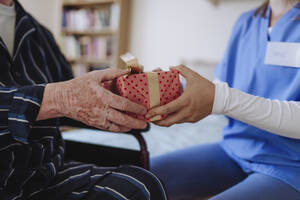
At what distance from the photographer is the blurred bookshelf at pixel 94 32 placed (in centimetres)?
272

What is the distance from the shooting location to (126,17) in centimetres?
274

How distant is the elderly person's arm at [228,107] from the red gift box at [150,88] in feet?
0.08

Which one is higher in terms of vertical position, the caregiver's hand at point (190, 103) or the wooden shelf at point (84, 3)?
the wooden shelf at point (84, 3)

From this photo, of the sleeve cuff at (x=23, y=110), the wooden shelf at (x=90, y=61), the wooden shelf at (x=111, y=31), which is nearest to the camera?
the sleeve cuff at (x=23, y=110)

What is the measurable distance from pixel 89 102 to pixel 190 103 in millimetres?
242

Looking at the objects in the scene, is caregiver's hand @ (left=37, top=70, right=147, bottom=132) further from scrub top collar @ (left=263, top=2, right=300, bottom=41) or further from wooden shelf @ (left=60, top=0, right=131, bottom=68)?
wooden shelf @ (left=60, top=0, right=131, bottom=68)

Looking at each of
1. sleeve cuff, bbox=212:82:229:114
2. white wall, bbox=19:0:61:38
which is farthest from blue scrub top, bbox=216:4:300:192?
white wall, bbox=19:0:61:38

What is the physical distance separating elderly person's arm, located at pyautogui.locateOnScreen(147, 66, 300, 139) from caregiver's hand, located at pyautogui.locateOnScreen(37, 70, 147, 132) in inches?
3.0

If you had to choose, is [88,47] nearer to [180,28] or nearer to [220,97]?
[180,28]

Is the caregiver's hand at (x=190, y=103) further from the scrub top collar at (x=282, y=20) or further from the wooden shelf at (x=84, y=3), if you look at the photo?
the wooden shelf at (x=84, y=3)

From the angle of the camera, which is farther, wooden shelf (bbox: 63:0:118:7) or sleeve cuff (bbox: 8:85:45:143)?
wooden shelf (bbox: 63:0:118:7)

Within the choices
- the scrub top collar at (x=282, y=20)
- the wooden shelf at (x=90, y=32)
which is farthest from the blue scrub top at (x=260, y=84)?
the wooden shelf at (x=90, y=32)

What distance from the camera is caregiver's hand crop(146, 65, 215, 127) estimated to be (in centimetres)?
54

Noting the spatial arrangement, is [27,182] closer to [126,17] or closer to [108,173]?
[108,173]
